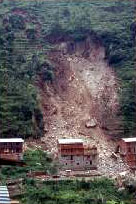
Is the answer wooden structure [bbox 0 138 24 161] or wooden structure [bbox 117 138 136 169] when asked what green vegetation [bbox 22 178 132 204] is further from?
wooden structure [bbox 117 138 136 169]

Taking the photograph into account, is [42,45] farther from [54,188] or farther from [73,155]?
[54,188]

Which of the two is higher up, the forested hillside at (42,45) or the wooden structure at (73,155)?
the forested hillside at (42,45)

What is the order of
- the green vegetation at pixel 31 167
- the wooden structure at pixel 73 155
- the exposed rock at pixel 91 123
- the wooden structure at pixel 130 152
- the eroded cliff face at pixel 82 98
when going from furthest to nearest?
the exposed rock at pixel 91 123
the eroded cliff face at pixel 82 98
the wooden structure at pixel 130 152
the wooden structure at pixel 73 155
the green vegetation at pixel 31 167

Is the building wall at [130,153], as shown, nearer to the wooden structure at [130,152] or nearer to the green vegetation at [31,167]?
the wooden structure at [130,152]

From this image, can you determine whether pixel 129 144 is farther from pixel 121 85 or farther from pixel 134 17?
pixel 134 17

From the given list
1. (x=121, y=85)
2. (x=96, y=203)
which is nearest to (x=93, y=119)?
(x=121, y=85)

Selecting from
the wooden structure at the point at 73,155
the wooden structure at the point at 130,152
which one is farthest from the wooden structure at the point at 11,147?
the wooden structure at the point at 130,152
